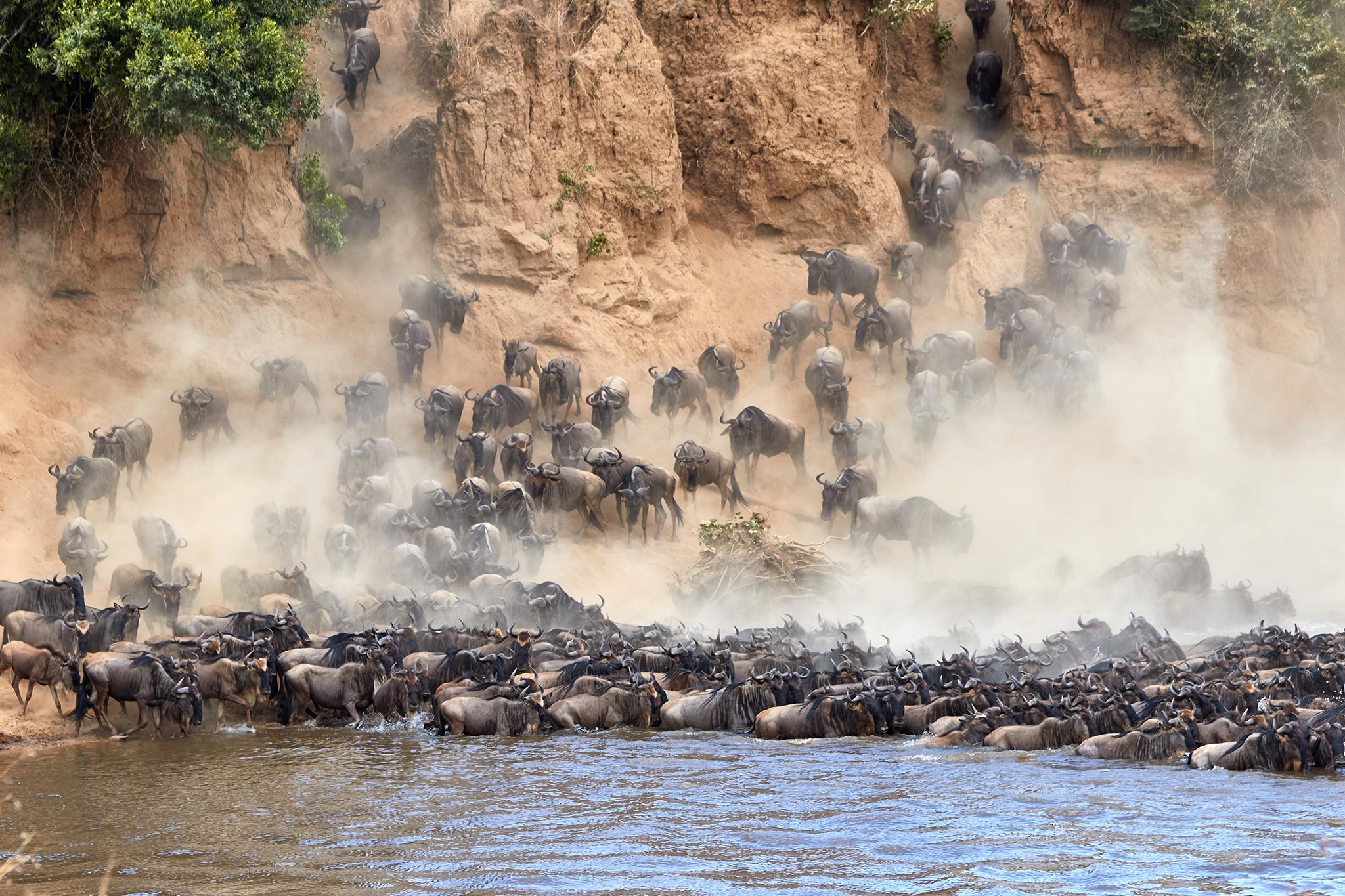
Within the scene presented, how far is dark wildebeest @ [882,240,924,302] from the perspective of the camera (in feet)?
94.8

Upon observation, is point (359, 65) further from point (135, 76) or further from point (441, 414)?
point (441, 414)

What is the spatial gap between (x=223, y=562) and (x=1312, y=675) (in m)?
15.1

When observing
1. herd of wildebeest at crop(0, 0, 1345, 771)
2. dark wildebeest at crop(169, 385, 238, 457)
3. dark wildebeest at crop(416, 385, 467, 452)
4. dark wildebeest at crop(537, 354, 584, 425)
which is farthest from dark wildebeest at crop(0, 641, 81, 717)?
dark wildebeest at crop(537, 354, 584, 425)

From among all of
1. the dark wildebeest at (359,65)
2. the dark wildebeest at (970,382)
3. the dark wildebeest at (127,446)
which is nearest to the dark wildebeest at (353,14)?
the dark wildebeest at (359,65)

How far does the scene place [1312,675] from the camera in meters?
14.1

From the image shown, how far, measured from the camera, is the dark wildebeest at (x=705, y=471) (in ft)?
76.1

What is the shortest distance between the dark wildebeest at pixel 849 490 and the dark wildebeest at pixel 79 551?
38.8ft

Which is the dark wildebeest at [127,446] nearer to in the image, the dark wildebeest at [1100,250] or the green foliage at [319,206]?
the green foliage at [319,206]

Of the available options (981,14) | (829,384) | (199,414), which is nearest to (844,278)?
(829,384)

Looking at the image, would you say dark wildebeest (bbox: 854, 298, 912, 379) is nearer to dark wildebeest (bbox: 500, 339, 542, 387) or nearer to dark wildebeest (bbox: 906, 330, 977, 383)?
dark wildebeest (bbox: 906, 330, 977, 383)

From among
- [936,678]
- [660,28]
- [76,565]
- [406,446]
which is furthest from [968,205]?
[76,565]

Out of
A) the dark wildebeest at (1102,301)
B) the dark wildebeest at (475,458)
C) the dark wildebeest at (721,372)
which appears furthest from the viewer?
the dark wildebeest at (1102,301)

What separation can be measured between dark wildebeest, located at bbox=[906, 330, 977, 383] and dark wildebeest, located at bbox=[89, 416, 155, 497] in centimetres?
1417

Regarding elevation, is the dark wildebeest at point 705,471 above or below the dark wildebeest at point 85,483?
above
